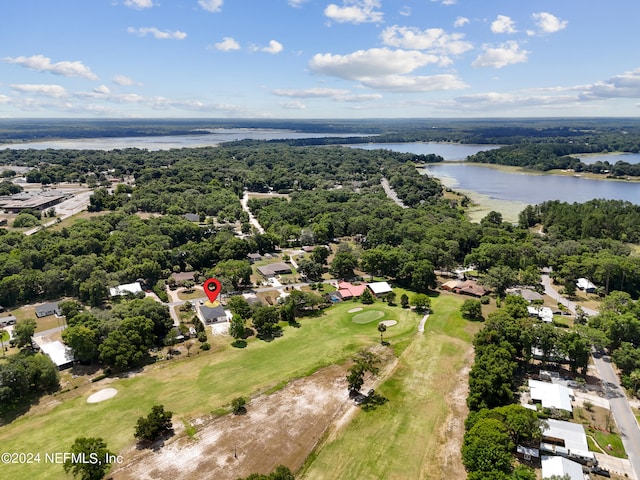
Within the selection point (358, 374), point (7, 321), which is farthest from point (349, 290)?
point (7, 321)

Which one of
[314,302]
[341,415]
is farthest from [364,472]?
[314,302]

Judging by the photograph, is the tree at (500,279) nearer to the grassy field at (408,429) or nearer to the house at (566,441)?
the grassy field at (408,429)

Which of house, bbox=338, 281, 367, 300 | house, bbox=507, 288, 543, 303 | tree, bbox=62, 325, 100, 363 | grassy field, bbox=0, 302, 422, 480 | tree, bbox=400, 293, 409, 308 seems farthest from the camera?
house, bbox=338, 281, 367, 300

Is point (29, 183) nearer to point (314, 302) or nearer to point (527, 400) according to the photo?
point (314, 302)

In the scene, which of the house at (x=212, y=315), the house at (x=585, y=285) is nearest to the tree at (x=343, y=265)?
the house at (x=212, y=315)

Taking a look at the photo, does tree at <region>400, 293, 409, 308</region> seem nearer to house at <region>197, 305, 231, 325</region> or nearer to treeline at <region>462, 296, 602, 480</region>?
treeline at <region>462, 296, 602, 480</region>

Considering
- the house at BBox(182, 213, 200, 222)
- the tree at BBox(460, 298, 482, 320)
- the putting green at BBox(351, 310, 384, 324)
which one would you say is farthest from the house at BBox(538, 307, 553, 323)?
the house at BBox(182, 213, 200, 222)

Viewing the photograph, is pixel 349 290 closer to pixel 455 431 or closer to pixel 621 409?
pixel 455 431
